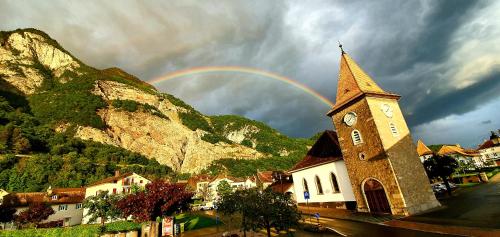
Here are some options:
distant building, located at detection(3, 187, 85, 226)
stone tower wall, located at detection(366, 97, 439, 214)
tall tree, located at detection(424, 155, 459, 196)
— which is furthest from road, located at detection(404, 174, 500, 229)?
distant building, located at detection(3, 187, 85, 226)

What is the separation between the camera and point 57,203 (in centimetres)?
4888

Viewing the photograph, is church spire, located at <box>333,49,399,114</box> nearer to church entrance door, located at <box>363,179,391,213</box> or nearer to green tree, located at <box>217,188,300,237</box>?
church entrance door, located at <box>363,179,391,213</box>

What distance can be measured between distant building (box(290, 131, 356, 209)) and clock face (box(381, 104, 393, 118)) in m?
7.36

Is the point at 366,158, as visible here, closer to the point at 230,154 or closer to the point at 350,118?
the point at 350,118

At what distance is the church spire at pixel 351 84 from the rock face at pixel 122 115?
11405 cm

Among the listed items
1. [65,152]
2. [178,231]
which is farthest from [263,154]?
[178,231]

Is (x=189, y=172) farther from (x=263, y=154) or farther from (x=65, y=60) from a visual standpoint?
(x=65, y=60)

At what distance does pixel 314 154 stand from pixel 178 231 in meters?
20.3

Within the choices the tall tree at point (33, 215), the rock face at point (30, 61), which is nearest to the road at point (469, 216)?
the tall tree at point (33, 215)

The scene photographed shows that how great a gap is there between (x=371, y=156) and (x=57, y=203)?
2123 inches

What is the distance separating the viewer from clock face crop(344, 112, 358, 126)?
27773 millimetres

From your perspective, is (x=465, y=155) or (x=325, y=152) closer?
(x=325, y=152)

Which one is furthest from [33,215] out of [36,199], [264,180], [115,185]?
[264,180]

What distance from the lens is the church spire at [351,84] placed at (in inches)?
1075
